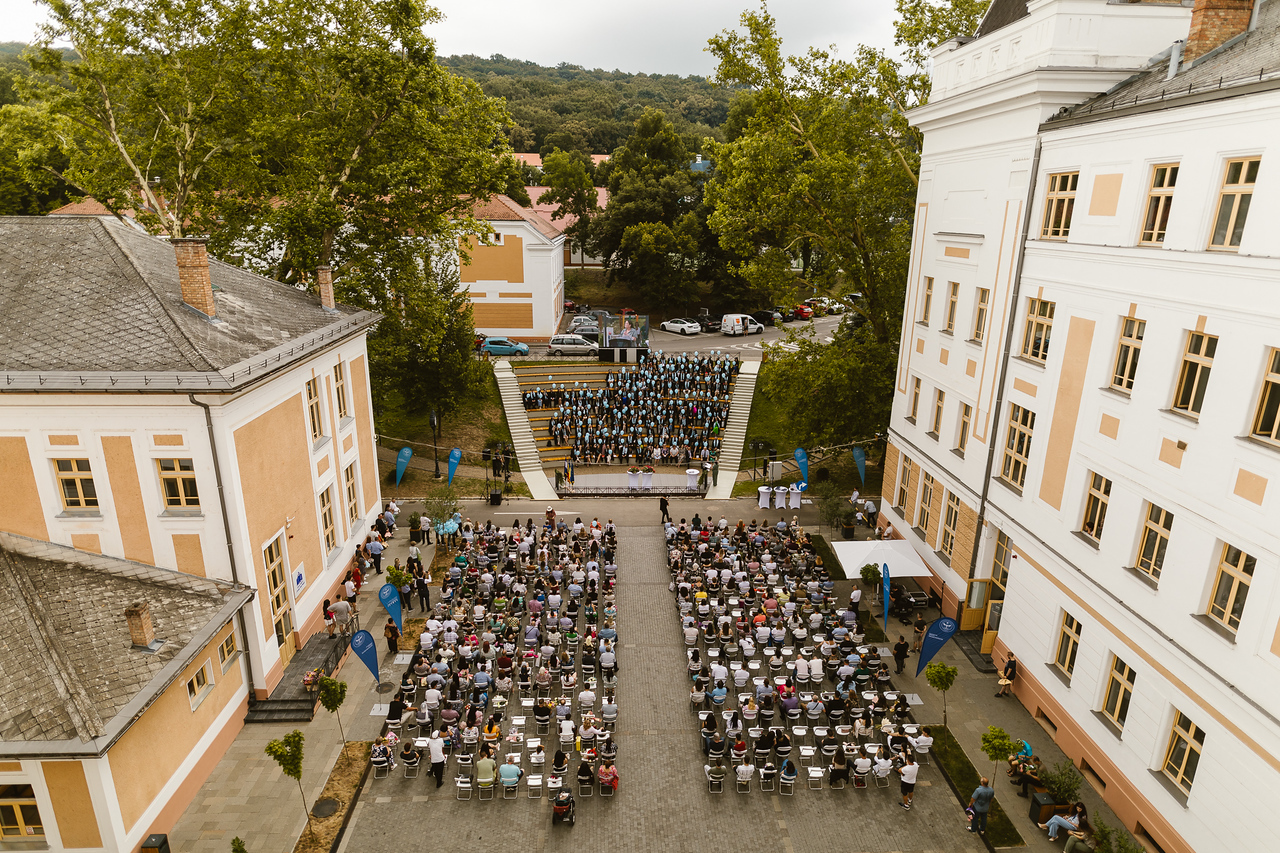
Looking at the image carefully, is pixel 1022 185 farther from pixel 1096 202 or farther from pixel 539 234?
pixel 539 234

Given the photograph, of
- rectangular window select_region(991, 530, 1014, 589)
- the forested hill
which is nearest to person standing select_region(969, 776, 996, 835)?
rectangular window select_region(991, 530, 1014, 589)

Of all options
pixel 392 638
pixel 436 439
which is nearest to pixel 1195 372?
pixel 392 638

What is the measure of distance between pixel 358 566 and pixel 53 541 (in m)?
8.77

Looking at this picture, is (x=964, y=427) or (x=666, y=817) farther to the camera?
(x=964, y=427)

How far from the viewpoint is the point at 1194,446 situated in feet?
39.5

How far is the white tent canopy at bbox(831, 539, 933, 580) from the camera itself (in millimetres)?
21062

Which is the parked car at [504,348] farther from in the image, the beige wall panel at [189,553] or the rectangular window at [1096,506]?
the rectangular window at [1096,506]

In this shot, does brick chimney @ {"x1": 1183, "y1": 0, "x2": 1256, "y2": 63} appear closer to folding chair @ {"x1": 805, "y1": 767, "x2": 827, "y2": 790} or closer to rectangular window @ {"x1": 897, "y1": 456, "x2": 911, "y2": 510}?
rectangular window @ {"x1": 897, "y1": 456, "x2": 911, "y2": 510}

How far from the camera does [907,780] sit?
14.3 meters

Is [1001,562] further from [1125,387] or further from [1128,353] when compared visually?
[1128,353]

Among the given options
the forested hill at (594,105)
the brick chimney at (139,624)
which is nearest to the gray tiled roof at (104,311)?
the brick chimney at (139,624)

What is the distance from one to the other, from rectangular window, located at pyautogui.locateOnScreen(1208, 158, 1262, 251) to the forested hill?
55.2 metres

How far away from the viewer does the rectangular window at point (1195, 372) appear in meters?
12.1

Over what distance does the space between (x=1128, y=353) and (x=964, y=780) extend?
30.6 ft
